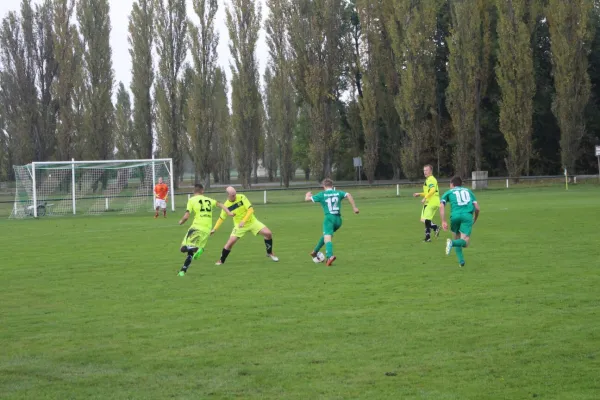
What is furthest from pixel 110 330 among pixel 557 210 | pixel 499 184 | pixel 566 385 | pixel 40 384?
pixel 499 184

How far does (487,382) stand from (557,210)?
24.9m

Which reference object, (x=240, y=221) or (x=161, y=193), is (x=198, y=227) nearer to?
(x=240, y=221)

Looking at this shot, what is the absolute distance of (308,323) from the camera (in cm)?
1030

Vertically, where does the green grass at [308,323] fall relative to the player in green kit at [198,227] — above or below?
below

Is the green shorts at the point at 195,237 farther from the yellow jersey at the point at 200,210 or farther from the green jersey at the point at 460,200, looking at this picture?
the green jersey at the point at 460,200

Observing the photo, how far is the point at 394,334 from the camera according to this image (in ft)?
31.2

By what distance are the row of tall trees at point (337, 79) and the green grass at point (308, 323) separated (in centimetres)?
3938

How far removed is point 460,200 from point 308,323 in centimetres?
631

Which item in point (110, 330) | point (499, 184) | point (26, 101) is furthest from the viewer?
point (26, 101)

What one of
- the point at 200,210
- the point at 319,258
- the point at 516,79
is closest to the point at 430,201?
the point at 319,258

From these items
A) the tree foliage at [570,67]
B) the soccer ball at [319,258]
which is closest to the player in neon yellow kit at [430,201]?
the soccer ball at [319,258]

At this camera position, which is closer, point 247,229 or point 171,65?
point 247,229

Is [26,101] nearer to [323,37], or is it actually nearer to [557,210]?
[323,37]

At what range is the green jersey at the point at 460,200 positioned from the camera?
1556 centimetres
